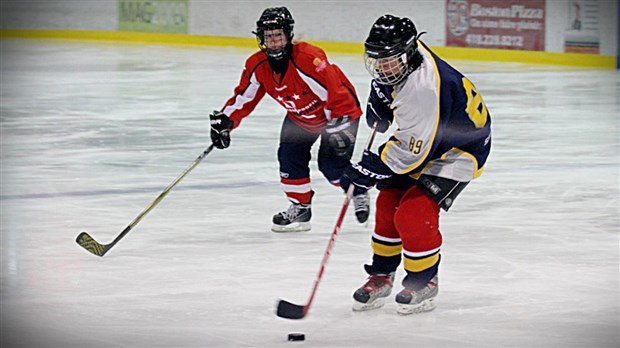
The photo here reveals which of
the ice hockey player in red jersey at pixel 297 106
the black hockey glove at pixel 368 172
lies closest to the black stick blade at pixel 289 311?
the black hockey glove at pixel 368 172

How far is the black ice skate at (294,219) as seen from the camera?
4.50 metres

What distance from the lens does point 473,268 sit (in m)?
3.89

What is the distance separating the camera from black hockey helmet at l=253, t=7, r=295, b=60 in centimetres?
420

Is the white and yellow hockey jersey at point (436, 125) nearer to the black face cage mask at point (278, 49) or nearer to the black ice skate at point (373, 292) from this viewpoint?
the black ice skate at point (373, 292)

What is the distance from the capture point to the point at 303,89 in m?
4.36

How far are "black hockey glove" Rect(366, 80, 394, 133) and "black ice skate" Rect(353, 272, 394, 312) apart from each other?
412mm

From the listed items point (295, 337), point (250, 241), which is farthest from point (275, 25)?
point (295, 337)

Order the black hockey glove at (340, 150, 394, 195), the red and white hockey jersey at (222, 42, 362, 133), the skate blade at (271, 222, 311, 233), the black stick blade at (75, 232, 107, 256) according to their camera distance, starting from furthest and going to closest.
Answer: the skate blade at (271, 222, 311, 233) → the red and white hockey jersey at (222, 42, 362, 133) → the black stick blade at (75, 232, 107, 256) → the black hockey glove at (340, 150, 394, 195)

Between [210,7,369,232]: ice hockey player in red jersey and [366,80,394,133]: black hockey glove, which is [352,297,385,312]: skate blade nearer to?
[366,80,394,133]: black hockey glove

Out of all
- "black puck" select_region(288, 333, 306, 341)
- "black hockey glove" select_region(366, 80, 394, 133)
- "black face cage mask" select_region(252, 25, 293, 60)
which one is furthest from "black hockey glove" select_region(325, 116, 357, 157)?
"black puck" select_region(288, 333, 306, 341)

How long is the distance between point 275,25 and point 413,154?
3.84 feet

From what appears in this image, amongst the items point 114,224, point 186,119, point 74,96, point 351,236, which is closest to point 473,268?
point 351,236

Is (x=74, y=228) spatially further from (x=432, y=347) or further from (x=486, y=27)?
(x=486, y=27)

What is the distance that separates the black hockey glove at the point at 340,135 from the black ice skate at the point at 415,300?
0.95 metres
